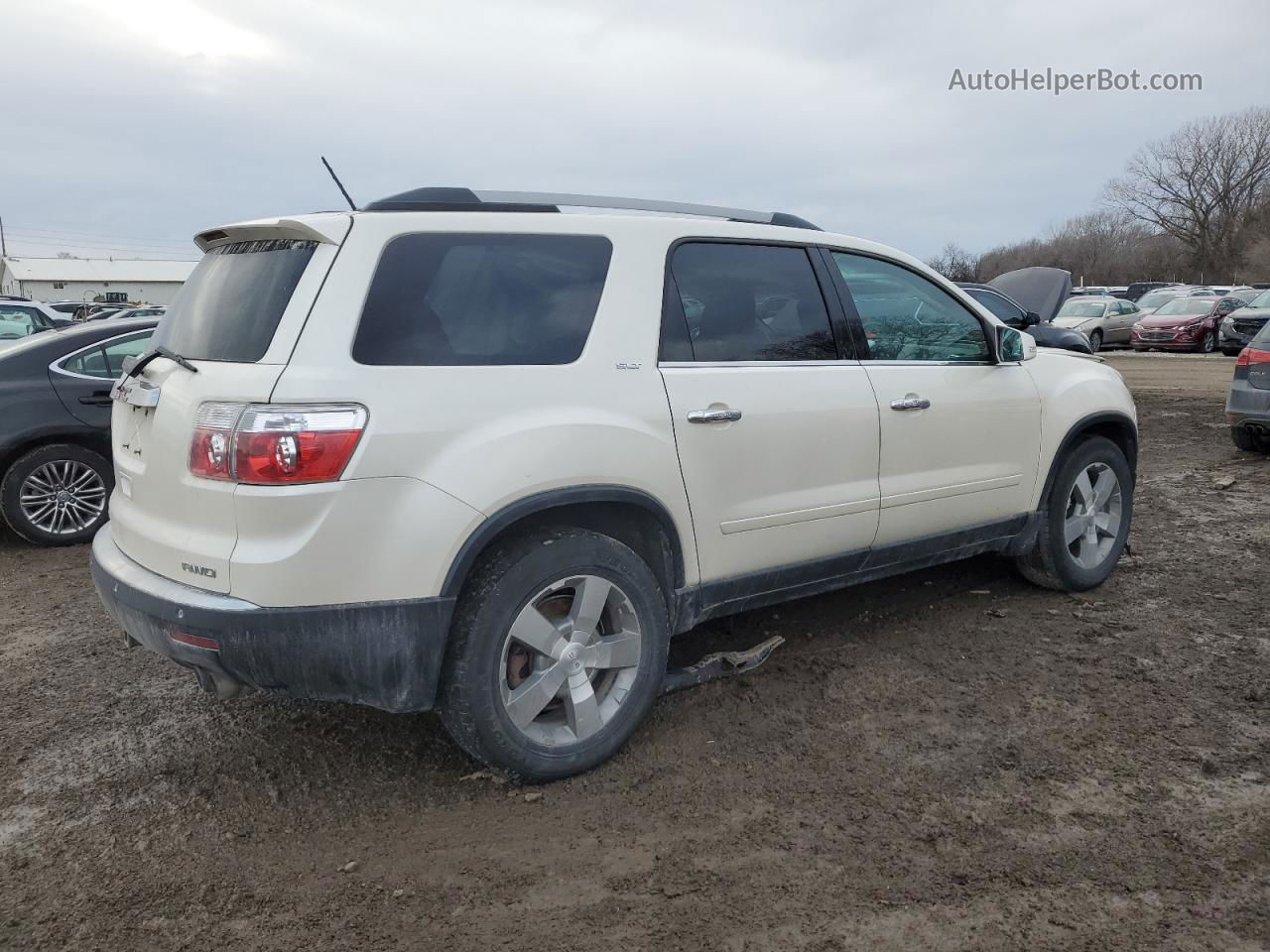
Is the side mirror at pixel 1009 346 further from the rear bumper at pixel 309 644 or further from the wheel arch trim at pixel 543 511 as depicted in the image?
the rear bumper at pixel 309 644

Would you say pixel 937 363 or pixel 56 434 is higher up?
pixel 937 363

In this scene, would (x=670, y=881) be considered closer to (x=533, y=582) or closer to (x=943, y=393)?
(x=533, y=582)

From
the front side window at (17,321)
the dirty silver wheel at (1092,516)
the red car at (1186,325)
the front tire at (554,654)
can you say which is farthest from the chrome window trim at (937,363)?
the red car at (1186,325)

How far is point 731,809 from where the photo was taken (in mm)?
3098

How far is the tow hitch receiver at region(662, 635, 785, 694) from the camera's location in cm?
371

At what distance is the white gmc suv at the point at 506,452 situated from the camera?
2.80m

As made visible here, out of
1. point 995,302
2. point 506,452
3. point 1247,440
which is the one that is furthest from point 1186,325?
point 506,452

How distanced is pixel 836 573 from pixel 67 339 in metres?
5.74

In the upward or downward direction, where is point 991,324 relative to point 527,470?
upward

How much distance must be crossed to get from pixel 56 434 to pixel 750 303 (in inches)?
206

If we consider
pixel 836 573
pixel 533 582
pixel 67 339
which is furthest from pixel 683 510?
pixel 67 339

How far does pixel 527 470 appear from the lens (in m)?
3.02

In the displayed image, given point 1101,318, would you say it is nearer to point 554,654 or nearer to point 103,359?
point 103,359

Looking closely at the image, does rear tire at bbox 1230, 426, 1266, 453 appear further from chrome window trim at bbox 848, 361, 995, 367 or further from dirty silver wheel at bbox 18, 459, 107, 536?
dirty silver wheel at bbox 18, 459, 107, 536
